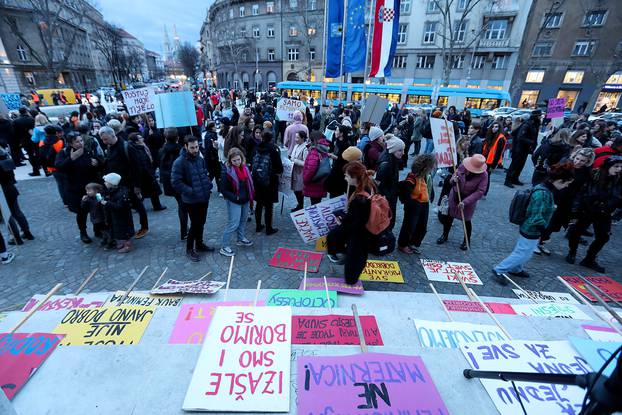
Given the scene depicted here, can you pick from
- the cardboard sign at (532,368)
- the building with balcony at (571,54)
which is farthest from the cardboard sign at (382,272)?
the building with balcony at (571,54)

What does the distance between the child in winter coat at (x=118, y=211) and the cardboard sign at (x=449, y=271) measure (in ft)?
17.0

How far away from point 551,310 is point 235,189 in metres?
4.60

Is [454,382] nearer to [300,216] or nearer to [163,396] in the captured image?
[163,396]

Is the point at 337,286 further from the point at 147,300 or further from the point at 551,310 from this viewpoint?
the point at 551,310

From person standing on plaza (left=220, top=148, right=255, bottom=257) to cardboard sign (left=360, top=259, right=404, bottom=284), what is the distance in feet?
7.59

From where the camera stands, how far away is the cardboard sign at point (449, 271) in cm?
454

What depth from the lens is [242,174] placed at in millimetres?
4676

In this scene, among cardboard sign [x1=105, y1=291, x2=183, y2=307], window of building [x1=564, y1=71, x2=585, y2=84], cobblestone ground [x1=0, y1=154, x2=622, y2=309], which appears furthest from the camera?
window of building [x1=564, y1=71, x2=585, y2=84]

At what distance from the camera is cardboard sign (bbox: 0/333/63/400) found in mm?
1873

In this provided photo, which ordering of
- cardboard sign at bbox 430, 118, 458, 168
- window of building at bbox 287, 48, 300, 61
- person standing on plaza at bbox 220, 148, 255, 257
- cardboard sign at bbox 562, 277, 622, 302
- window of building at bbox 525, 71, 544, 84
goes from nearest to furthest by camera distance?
cardboard sign at bbox 562, 277, 622, 302 < person standing on plaza at bbox 220, 148, 255, 257 < cardboard sign at bbox 430, 118, 458, 168 < window of building at bbox 525, 71, 544, 84 < window of building at bbox 287, 48, 300, 61

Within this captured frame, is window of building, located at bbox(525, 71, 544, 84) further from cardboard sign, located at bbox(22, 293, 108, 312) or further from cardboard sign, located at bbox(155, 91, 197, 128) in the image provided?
cardboard sign, located at bbox(22, 293, 108, 312)

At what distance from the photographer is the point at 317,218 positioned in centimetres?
482

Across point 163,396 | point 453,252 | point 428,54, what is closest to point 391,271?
point 453,252

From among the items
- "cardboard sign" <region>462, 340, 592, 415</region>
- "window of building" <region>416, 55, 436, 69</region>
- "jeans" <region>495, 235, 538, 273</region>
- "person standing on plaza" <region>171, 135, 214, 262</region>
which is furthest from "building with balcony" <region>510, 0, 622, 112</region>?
"cardboard sign" <region>462, 340, 592, 415</region>
